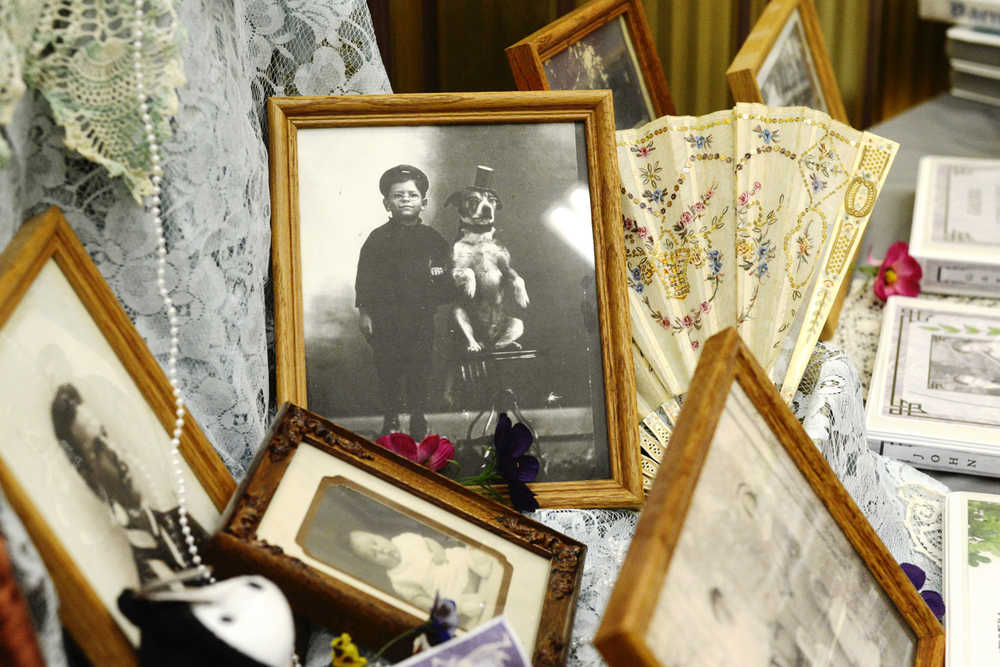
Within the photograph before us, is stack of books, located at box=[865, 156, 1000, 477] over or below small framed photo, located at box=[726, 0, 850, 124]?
below

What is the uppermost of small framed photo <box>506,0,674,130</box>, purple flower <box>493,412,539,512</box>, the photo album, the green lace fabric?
the green lace fabric

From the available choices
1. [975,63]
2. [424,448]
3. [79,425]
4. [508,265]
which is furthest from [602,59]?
[975,63]

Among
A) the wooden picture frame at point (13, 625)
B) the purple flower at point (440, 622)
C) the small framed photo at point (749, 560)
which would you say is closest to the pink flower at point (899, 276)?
the small framed photo at point (749, 560)

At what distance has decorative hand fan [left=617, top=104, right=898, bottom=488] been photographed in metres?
1.06

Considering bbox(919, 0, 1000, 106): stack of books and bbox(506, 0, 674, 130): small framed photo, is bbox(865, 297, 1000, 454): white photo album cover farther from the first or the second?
bbox(919, 0, 1000, 106): stack of books

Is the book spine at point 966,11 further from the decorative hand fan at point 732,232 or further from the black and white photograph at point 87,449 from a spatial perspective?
the black and white photograph at point 87,449

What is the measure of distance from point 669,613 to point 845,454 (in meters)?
0.57

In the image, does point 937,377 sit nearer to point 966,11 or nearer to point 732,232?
point 732,232

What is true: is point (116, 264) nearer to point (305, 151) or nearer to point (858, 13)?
point (305, 151)

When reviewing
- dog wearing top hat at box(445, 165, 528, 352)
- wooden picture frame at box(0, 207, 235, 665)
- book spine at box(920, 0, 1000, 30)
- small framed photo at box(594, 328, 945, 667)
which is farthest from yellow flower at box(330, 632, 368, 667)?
book spine at box(920, 0, 1000, 30)

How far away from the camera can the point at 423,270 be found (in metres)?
0.95

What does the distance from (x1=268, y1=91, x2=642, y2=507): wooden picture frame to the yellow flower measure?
10.5 inches

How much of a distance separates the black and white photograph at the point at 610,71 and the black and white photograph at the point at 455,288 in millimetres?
252

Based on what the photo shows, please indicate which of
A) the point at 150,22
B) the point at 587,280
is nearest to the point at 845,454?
the point at 587,280
